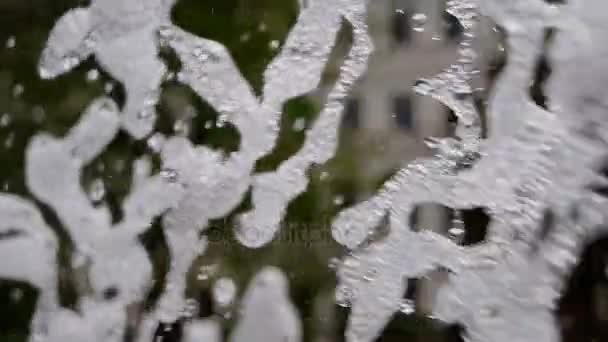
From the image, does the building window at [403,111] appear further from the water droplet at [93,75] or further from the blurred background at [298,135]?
the water droplet at [93,75]

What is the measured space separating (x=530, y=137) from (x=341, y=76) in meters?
0.11

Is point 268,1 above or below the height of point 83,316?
above

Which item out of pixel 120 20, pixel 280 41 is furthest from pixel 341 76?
pixel 120 20

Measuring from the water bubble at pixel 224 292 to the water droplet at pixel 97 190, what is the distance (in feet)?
0.30

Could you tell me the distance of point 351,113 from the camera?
0.38m

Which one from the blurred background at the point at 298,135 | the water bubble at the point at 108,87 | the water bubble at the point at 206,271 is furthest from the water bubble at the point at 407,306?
the water bubble at the point at 108,87

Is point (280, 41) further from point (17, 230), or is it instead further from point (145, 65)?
point (17, 230)

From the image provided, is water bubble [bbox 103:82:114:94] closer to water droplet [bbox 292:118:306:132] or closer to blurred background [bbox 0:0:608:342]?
blurred background [bbox 0:0:608:342]

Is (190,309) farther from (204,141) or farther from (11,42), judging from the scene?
(11,42)

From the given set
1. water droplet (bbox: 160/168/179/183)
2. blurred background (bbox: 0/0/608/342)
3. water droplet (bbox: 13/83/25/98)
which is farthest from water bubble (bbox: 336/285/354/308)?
water droplet (bbox: 13/83/25/98)

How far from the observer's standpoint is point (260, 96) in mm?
392

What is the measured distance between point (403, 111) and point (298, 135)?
0.06 meters

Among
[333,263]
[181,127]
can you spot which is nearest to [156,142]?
[181,127]

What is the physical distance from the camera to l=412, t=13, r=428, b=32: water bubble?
1.21ft
